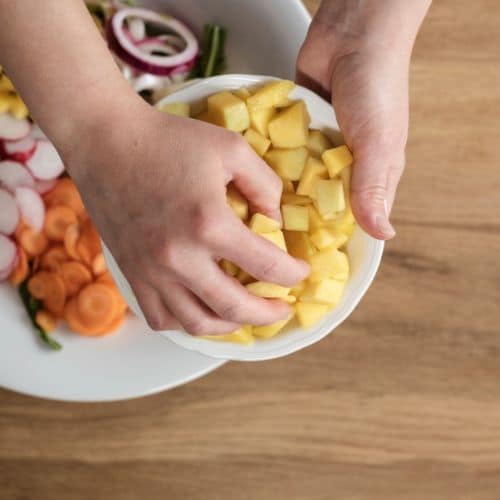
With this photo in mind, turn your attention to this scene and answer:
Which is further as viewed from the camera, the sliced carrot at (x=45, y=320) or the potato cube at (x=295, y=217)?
the sliced carrot at (x=45, y=320)

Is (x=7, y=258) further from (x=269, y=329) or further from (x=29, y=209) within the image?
(x=269, y=329)

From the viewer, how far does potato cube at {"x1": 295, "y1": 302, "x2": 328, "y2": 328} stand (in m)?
0.86

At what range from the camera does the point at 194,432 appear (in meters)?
1.12

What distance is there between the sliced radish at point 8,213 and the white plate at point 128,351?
9cm

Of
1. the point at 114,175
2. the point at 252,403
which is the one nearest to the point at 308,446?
the point at 252,403

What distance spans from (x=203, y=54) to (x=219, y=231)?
0.51m

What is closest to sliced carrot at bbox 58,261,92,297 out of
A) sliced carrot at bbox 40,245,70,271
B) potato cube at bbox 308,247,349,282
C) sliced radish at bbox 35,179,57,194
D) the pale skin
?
sliced carrot at bbox 40,245,70,271

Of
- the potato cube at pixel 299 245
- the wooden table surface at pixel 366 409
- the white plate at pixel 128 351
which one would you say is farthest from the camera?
Answer: the wooden table surface at pixel 366 409

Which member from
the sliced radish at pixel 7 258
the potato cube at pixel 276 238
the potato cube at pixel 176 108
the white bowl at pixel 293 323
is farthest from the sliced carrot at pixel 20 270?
the potato cube at pixel 276 238

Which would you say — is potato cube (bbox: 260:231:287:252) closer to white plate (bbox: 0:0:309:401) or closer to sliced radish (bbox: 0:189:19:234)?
white plate (bbox: 0:0:309:401)

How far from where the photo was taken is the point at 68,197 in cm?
111

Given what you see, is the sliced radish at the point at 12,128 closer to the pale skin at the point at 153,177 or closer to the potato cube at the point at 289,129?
the pale skin at the point at 153,177

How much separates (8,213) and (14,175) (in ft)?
0.22

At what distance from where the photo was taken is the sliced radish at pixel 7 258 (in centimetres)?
106
